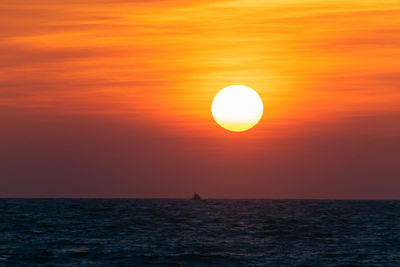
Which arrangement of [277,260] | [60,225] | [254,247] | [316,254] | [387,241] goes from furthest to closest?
[60,225]
[387,241]
[254,247]
[316,254]
[277,260]

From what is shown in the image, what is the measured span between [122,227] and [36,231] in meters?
10.9

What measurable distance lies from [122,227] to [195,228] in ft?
26.3

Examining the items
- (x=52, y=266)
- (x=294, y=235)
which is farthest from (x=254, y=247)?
(x=52, y=266)

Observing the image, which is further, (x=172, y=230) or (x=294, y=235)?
(x=172, y=230)

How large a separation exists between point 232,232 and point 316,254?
71.9 ft

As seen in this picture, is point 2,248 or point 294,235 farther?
point 294,235

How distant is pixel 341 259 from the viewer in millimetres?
51938

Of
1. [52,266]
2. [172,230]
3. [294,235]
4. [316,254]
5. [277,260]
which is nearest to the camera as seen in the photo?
[52,266]

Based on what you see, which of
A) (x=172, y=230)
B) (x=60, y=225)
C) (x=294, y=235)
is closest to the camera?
(x=294, y=235)

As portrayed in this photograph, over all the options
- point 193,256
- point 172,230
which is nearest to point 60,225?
point 172,230

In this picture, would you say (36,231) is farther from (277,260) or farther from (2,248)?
(277,260)

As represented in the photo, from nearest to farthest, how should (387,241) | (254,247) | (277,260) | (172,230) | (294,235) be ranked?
(277,260)
(254,247)
(387,241)
(294,235)
(172,230)

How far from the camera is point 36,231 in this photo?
73500mm

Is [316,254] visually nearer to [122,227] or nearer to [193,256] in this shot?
[193,256]
